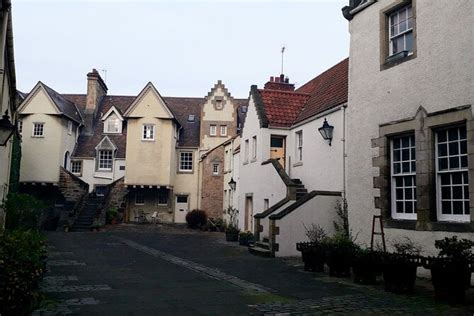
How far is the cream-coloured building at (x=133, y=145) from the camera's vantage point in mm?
35750

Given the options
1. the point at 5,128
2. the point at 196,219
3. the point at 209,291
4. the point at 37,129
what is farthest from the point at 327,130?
the point at 37,129

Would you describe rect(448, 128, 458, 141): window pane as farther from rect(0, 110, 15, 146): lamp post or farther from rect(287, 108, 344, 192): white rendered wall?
rect(0, 110, 15, 146): lamp post

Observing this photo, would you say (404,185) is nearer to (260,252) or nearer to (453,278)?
(453,278)

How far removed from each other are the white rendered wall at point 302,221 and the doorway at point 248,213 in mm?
7821

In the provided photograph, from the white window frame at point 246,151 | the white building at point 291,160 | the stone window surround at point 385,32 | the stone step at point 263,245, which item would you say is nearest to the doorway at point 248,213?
the white building at point 291,160

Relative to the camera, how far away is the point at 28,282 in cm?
616

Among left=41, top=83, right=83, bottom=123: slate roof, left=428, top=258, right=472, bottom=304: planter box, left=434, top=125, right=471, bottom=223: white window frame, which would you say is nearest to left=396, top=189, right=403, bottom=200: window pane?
left=434, top=125, right=471, bottom=223: white window frame

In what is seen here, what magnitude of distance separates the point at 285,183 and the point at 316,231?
3386mm

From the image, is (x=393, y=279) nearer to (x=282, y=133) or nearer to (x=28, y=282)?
(x=28, y=282)

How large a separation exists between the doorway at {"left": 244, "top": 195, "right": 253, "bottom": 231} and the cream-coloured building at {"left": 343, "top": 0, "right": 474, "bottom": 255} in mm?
11104

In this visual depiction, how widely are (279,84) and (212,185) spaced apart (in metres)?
14.0

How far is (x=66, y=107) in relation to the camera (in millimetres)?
38625

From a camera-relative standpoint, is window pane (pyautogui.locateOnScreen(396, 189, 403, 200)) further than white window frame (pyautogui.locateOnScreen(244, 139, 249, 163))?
No

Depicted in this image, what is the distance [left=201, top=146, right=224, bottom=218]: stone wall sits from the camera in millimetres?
37375
